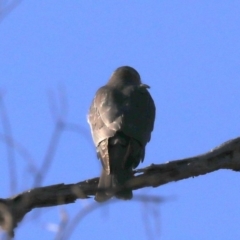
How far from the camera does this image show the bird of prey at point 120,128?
20.5ft

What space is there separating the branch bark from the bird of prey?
347 mm

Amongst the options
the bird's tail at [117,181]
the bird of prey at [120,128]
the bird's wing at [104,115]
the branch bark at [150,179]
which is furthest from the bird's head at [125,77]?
the branch bark at [150,179]

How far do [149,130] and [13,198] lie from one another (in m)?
2.65

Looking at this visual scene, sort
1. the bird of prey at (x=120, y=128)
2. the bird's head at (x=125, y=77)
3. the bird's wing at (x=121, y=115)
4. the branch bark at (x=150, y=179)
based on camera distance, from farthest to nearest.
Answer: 1. the bird's head at (x=125, y=77)
2. the bird's wing at (x=121, y=115)
3. the bird of prey at (x=120, y=128)
4. the branch bark at (x=150, y=179)

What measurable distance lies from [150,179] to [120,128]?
1479mm

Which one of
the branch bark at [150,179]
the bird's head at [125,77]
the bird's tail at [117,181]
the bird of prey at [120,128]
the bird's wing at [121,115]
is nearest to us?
the branch bark at [150,179]

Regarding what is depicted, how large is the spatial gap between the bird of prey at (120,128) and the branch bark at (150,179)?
0.35 meters

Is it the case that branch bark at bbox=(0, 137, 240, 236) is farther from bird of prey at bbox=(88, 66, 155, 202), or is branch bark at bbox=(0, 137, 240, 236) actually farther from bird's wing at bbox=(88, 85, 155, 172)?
bird's wing at bbox=(88, 85, 155, 172)

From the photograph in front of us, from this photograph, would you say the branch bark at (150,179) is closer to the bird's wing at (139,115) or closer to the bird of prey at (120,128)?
the bird of prey at (120,128)

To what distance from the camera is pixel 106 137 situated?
6551 mm

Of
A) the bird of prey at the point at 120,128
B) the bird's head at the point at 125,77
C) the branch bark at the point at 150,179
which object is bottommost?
the branch bark at the point at 150,179

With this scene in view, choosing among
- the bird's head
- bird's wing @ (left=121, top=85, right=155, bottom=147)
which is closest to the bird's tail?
bird's wing @ (left=121, top=85, right=155, bottom=147)

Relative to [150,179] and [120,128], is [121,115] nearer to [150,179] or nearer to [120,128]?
[120,128]

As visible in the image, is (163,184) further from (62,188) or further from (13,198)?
(13,198)
